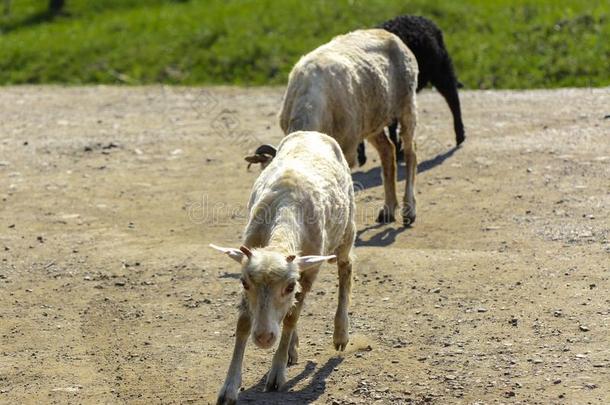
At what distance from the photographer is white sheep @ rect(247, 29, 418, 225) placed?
980 centimetres

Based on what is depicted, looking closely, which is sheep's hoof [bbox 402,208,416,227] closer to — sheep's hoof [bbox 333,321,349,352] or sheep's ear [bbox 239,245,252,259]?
sheep's hoof [bbox 333,321,349,352]

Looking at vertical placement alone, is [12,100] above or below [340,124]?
below

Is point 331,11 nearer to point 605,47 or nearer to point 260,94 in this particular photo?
point 260,94

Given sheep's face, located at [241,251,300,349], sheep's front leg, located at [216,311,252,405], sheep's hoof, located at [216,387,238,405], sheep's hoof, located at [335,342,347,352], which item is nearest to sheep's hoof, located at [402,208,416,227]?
sheep's hoof, located at [335,342,347,352]

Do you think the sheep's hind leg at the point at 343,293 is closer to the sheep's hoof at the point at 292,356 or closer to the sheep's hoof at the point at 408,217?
the sheep's hoof at the point at 292,356

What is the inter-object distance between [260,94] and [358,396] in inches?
457

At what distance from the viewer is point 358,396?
728 cm

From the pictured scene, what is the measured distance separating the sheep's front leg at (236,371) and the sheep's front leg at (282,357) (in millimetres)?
329

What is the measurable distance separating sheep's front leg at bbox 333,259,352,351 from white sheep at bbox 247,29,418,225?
117 cm

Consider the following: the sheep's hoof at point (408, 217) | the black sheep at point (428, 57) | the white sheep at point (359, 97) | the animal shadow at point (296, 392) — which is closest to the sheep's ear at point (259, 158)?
the white sheep at point (359, 97)

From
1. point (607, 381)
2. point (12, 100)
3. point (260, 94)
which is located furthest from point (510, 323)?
point (12, 100)

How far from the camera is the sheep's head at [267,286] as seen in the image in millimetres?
6504

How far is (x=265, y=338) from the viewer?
6.47m

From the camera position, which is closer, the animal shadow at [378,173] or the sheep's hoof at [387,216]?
the sheep's hoof at [387,216]
